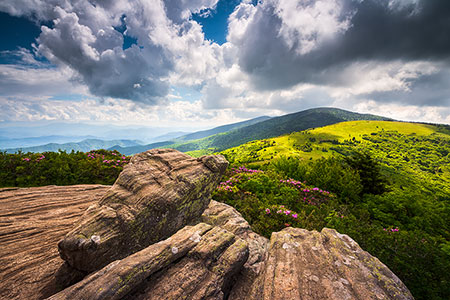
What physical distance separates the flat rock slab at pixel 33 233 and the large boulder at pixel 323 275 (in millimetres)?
7104

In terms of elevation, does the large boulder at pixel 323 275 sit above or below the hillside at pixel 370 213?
above

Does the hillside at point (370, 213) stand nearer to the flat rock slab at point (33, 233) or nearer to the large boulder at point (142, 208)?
the large boulder at point (142, 208)

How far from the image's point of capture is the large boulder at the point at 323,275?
17.8 feet

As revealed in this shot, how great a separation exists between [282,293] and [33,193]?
45.5ft

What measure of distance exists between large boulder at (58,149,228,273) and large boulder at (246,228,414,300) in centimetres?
459

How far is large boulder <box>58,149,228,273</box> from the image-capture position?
5.73 metres

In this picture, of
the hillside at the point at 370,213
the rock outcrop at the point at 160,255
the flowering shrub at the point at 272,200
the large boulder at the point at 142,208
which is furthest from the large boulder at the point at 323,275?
the large boulder at the point at 142,208

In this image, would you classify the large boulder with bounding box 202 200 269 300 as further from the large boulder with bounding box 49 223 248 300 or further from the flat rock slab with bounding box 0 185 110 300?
the flat rock slab with bounding box 0 185 110 300

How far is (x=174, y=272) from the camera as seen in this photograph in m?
5.42

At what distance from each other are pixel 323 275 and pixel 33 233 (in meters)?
11.8

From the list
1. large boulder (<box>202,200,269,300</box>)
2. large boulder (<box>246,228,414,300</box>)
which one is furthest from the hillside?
large boulder (<box>246,228,414,300</box>)

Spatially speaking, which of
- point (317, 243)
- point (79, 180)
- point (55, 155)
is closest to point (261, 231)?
point (317, 243)

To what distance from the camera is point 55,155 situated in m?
15.4

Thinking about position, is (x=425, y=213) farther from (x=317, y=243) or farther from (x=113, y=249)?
(x=113, y=249)
